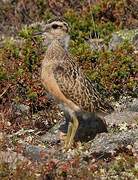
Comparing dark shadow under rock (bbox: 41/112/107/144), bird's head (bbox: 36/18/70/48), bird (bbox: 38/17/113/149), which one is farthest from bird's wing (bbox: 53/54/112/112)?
bird's head (bbox: 36/18/70/48)

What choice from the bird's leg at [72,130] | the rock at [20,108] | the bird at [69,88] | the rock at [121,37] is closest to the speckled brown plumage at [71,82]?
the bird at [69,88]

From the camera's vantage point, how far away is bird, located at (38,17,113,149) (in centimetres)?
913

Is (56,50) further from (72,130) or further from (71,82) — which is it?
(72,130)

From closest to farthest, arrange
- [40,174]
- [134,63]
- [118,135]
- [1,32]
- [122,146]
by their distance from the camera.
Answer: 1. [40,174]
2. [122,146]
3. [118,135]
4. [134,63]
5. [1,32]

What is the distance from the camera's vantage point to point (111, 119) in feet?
32.7

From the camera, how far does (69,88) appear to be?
9.15 m

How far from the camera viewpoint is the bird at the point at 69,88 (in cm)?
913

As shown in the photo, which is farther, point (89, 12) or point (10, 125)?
point (89, 12)

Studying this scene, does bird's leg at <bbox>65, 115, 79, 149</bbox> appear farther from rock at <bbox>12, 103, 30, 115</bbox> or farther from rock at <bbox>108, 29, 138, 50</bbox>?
rock at <bbox>108, 29, 138, 50</bbox>

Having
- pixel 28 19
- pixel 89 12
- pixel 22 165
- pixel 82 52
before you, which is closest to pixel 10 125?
pixel 82 52

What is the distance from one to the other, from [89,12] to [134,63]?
3.85 meters

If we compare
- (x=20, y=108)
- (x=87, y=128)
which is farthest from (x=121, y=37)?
(x=87, y=128)

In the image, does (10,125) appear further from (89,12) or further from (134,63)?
(89,12)

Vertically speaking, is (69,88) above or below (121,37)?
above
